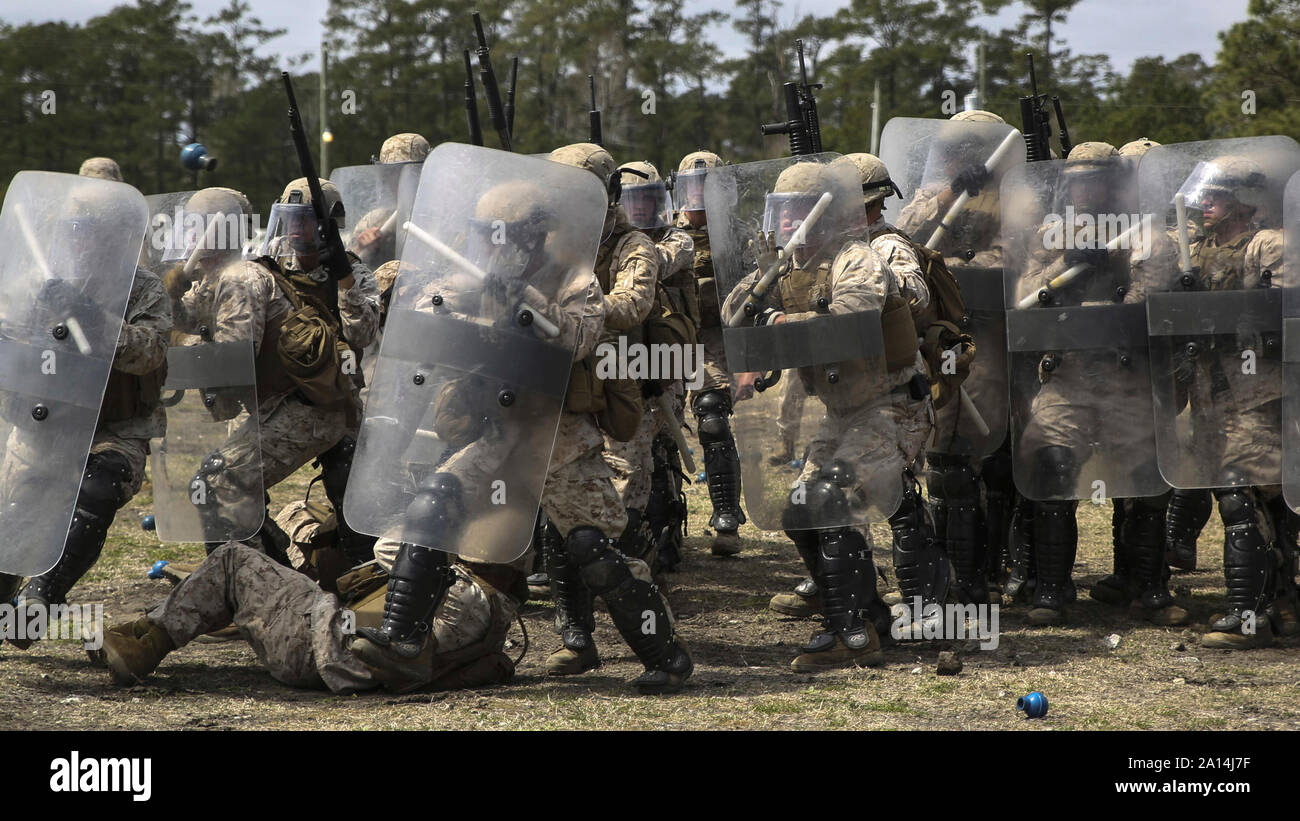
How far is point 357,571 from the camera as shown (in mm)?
5086

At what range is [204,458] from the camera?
5.83 meters

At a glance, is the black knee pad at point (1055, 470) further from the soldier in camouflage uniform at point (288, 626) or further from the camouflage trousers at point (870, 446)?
the soldier in camouflage uniform at point (288, 626)

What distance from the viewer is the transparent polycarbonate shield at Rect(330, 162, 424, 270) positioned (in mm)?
7938

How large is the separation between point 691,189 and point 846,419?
3.28 m

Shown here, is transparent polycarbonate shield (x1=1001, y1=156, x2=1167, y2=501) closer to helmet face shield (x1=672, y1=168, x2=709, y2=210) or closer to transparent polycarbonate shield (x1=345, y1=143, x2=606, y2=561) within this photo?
transparent polycarbonate shield (x1=345, y1=143, x2=606, y2=561)

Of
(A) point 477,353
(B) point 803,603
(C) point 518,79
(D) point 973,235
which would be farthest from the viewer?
(C) point 518,79

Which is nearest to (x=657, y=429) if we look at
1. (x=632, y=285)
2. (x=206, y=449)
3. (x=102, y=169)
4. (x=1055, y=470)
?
(x=632, y=285)

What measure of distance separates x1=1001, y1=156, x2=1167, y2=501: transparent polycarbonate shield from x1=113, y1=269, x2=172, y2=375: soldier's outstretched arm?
3.67m

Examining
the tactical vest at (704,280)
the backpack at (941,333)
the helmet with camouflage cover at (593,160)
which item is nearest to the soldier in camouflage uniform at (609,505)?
the helmet with camouflage cover at (593,160)

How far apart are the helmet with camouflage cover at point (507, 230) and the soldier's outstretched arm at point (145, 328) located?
1643mm

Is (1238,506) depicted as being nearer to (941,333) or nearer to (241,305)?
(941,333)

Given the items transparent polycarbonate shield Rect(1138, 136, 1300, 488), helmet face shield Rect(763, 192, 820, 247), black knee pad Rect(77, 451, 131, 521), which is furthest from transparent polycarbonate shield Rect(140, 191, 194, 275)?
transparent polycarbonate shield Rect(1138, 136, 1300, 488)
